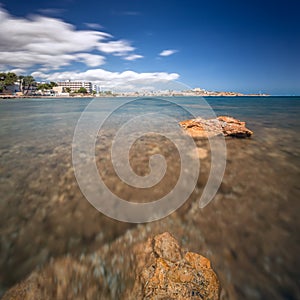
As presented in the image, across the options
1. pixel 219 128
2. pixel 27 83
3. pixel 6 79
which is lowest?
pixel 219 128

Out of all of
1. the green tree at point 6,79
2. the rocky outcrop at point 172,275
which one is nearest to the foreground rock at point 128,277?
the rocky outcrop at point 172,275

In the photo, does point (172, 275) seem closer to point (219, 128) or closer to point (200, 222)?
point (200, 222)

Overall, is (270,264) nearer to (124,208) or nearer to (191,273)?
(191,273)

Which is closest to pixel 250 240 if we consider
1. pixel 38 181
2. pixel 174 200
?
pixel 174 200

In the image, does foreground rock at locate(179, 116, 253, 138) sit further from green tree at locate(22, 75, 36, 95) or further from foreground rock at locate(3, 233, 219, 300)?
green tree at locate(22, 75, 36, 95)

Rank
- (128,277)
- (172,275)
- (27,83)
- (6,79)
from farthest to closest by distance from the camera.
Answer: (27,83) < (6,79) < (128,277) < (172,275)

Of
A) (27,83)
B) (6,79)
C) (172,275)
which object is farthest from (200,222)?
(27,83)

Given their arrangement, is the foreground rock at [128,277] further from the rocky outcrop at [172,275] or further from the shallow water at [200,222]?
the shallow water at [200,222]

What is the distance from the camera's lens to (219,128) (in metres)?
10.0

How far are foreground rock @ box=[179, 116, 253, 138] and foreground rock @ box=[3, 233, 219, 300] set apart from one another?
26.0 ft

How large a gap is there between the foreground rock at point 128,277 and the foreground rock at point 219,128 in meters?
7.93

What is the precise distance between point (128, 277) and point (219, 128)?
9267 mm

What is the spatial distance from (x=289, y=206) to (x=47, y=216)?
15.9ft

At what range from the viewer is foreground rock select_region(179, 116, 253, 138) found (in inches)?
375
